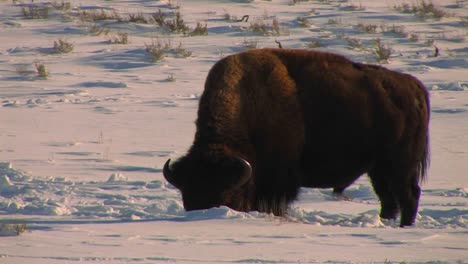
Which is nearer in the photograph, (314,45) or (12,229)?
(12,229)

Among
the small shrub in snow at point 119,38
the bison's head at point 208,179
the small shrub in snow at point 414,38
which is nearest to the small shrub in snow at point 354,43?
the small shrub in snow at point 414,38

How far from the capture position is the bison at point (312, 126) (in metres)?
7.72

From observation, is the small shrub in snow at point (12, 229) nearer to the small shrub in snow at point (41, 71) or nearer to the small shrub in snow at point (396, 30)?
the small shrub in snow at point (41, 71)

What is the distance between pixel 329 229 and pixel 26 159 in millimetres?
4356

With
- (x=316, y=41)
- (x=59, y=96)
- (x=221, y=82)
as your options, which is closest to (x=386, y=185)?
(x=221, y=82)

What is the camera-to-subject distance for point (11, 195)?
8.05 metres

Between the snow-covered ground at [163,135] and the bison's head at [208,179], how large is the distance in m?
0.21

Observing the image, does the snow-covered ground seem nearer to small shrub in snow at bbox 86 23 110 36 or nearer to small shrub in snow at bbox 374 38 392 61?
small shrub in snow at bbox 86 23 110 36

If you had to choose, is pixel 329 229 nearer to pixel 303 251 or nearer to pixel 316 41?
pixel 303 251

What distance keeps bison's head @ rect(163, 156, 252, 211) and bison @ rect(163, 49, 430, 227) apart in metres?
0.16

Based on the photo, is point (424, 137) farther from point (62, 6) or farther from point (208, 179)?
point (62, 6)

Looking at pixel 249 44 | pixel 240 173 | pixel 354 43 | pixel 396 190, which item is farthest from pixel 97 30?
pixel 240 173

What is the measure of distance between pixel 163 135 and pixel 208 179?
14.2 feet

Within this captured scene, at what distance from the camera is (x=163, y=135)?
11312 mm
